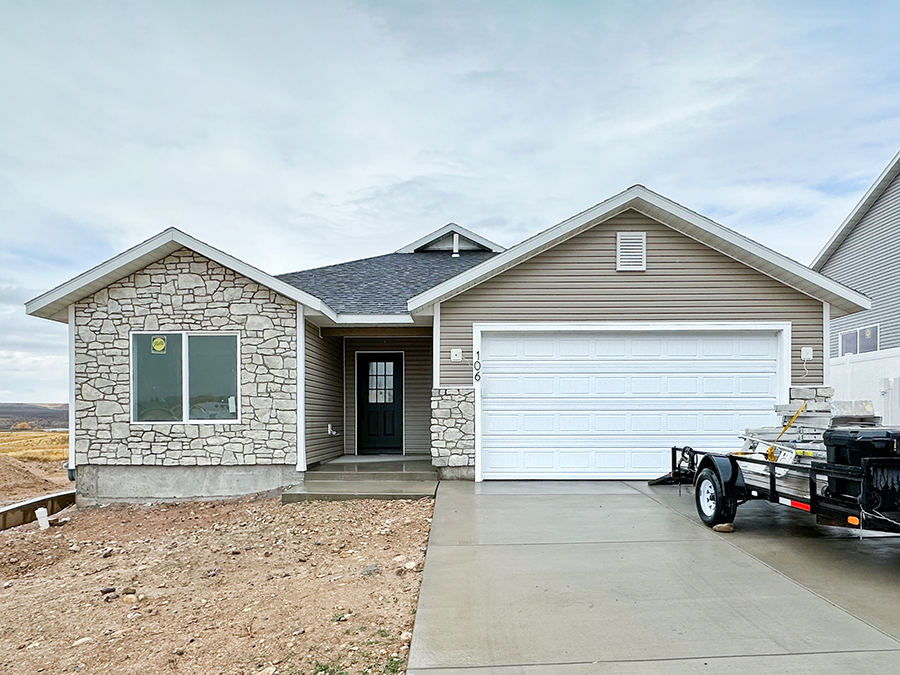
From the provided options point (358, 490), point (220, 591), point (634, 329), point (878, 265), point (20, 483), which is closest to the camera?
point (220, 591)

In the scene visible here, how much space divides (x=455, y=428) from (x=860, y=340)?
1370 cm

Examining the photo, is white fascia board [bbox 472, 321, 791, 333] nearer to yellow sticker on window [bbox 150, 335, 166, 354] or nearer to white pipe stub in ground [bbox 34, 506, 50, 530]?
yellow sticker on window [bbox 150, 335, 166, 354]

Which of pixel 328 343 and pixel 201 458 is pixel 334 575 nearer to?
pixel 201 458

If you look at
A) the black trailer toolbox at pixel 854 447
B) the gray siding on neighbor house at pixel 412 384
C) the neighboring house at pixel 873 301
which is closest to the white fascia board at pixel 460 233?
the gray siding on neighbor house at pixel 412 384

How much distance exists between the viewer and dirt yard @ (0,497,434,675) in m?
3.97

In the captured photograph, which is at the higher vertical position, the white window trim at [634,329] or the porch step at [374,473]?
the white window trim at [634,329]

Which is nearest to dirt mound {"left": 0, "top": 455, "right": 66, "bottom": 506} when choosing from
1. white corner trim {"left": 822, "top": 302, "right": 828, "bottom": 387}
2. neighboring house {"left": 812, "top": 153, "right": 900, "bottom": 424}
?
white corner trim {"left": 822, "top": 302, "right": 828, "bottom": 387}

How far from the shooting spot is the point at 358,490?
30.3ft

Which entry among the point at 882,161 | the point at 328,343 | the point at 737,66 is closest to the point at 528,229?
the point at 882,161

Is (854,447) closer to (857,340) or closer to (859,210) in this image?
(857,340)

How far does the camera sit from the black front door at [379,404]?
12984mm

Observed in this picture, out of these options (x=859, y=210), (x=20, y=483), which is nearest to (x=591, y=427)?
(x=859, y=210)

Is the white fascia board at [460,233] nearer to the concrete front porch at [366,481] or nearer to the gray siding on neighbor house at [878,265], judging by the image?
the concrete front porch at [366,481]

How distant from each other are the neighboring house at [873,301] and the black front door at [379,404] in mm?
12028
